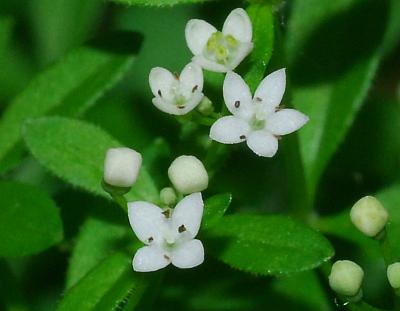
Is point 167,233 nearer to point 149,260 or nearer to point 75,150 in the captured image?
point 149,260

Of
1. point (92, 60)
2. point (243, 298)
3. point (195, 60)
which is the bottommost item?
point (243, 298)

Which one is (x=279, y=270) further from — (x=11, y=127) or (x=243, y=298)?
(x=11, y=127)

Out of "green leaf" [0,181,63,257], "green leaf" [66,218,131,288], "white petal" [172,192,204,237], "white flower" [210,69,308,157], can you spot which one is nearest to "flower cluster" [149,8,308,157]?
"white flower" [210,69,308,157]

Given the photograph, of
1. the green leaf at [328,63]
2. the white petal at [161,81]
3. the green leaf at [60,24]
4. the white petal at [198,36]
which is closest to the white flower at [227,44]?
the white petal at [198,36]

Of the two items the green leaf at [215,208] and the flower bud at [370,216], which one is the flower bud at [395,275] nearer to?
the flower bud at [370,216]

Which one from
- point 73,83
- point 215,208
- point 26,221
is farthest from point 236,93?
point 73,83

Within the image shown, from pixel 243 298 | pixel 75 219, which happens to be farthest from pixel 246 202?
pixel 75 219

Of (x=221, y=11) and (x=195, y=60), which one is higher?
(x=195, y=60)
